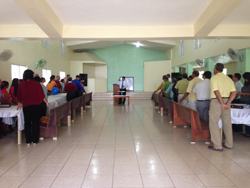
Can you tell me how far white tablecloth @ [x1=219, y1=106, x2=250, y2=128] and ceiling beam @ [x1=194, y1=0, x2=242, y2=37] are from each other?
196cm

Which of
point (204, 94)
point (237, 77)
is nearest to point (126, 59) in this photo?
point (237, 77)

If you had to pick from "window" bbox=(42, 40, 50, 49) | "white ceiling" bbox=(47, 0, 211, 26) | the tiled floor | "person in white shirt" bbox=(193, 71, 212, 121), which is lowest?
the tiled floor

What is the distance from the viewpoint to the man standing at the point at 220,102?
3.68 metres

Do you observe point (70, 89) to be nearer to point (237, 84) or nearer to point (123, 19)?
point (123, 19)

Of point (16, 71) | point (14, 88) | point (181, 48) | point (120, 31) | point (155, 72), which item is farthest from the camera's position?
point (155, 72)

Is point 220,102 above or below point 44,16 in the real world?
below

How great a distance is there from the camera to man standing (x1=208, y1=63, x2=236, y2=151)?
12.1 feet

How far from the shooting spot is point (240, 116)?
413 centimetres

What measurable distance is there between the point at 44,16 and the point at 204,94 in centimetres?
373

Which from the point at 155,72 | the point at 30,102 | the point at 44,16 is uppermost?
the point at 44,16

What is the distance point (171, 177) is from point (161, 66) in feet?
48.0

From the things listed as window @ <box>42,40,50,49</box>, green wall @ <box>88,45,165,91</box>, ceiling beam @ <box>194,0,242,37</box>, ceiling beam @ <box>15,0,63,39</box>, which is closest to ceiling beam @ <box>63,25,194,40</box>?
ceiling beam @ <box>15,0,63,39</box>

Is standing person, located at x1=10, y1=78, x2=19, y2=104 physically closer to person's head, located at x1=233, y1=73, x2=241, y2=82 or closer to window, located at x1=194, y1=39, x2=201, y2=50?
person's head, located at x1=233, y1=73, x2=241, y2=82

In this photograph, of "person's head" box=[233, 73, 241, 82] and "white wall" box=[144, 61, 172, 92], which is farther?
"white wall" box=[144, 61, 172, 92]
